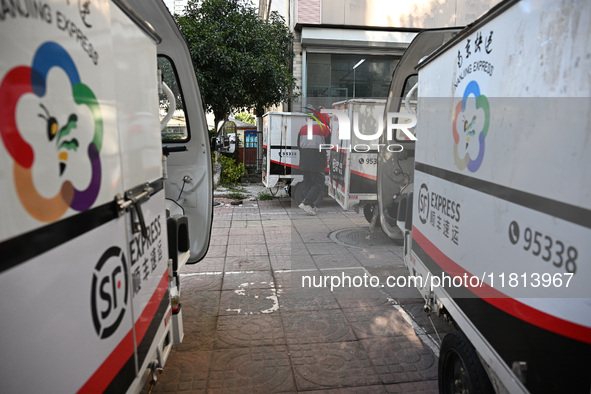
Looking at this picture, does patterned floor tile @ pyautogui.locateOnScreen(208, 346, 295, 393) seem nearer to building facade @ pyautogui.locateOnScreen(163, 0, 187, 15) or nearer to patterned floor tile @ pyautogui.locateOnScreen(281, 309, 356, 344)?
patterned floor tile @ pyautogui.locateOnScreen(281, 309, 356, 344)

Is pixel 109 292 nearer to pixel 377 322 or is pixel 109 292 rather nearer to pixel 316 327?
pixel 316 327

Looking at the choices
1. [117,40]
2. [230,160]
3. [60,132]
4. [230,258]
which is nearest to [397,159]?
[230,258]

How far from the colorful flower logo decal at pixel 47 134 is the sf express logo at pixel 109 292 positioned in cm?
29

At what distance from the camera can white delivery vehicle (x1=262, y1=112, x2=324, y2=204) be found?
1061cm

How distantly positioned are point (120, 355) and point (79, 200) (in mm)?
798

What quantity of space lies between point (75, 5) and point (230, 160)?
12.7 meters

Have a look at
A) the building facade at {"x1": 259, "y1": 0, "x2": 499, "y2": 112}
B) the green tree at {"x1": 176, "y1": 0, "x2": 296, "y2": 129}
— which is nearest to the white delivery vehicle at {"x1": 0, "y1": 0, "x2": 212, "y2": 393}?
the green tree at {"x1": 176, "y1": 0, "x2": 296, "y2": 129}

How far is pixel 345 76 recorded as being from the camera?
14719 mm

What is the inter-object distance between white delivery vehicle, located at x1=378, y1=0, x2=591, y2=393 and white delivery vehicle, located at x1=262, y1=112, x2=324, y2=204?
304 inches

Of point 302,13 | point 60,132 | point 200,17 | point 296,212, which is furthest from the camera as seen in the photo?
point 302,13

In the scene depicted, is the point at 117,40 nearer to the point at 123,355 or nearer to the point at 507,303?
the point at 123,355

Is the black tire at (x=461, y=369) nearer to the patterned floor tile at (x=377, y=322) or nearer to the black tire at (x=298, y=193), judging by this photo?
the patterned floor tile at (x=377, y=322)

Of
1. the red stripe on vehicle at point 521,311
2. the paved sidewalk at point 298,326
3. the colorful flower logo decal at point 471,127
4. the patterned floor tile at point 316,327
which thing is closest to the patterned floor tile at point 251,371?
the paved sidewalk at point 298,326

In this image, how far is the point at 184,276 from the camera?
5.45 m
